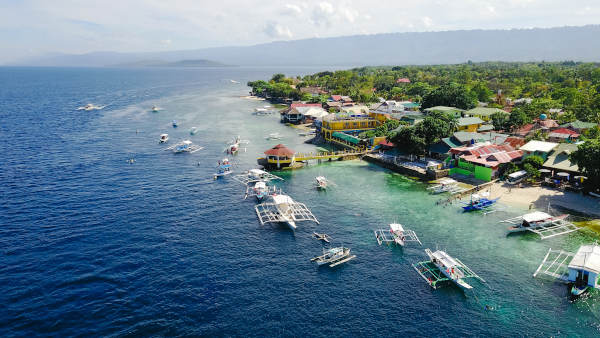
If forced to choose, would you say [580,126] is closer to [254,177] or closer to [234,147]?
[254,177]

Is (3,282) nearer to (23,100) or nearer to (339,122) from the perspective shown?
(339,122)

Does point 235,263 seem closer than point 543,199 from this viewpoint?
Yes

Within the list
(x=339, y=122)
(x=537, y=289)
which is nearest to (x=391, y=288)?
(x=537, y=289)

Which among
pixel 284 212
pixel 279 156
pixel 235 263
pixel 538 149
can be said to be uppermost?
pixel 538 149

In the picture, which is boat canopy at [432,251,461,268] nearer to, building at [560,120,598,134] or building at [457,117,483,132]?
building at [457,117,483,132]

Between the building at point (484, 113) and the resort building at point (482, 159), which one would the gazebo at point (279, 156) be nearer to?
the resort building at point (482, 159)

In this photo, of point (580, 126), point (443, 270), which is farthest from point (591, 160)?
point (580, 126)
